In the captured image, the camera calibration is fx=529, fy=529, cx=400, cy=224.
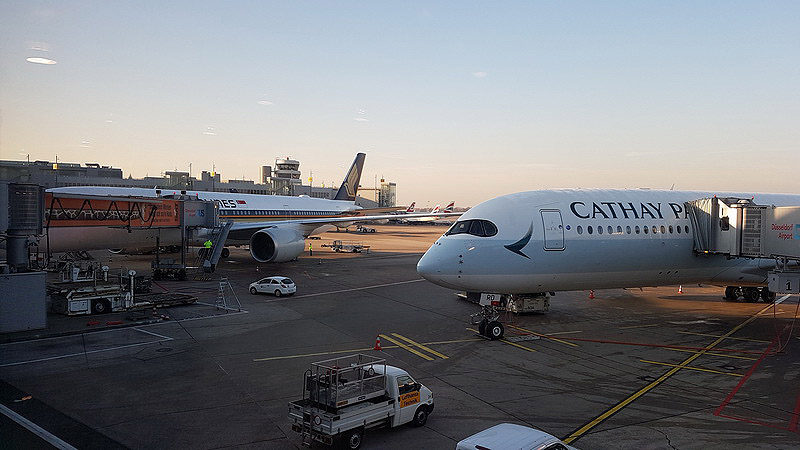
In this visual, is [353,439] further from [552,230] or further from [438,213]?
[438,213]

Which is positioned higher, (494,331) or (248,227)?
(248,227)

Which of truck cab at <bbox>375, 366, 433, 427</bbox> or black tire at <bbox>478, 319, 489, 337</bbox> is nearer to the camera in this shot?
truck cab at <bbox>375, 366, 433, 427</bbox>

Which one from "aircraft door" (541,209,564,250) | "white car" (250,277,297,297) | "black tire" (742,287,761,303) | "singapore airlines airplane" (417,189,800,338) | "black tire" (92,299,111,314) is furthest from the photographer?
"black tire" (742,287,761,303)

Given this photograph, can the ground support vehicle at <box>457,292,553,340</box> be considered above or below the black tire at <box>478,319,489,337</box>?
above

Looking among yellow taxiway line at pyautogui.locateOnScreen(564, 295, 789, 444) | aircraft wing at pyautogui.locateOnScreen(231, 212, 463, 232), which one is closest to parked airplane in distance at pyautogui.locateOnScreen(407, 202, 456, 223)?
aircraft wing at pyautogui.locateOnScreen(231, 212, 463, 232)

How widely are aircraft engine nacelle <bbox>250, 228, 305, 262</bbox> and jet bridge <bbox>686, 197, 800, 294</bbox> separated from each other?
2775 cm

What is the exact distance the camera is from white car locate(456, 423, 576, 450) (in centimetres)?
895

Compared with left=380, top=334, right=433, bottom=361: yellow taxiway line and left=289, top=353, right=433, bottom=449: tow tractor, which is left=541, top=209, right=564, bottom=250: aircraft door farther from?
left=289, top=353, right=433, bottom=449: tow tractor

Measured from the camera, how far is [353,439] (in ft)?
36.3

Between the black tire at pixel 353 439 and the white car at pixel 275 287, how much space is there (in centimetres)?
2010

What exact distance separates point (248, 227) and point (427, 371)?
1175 inches

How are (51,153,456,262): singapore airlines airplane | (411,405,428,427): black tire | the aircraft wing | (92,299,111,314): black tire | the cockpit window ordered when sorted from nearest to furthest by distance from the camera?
1. (411,405,428,427): black tire
2. the cockpit window
3. (92,299,111,314): black tire
4. (51,153,456,262): singapore airlines airplane
5. the aircraft wing

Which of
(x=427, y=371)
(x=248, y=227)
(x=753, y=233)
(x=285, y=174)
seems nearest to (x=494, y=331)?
(x=427, y=371)

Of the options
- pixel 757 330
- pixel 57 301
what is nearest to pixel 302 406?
pixel 57 301
